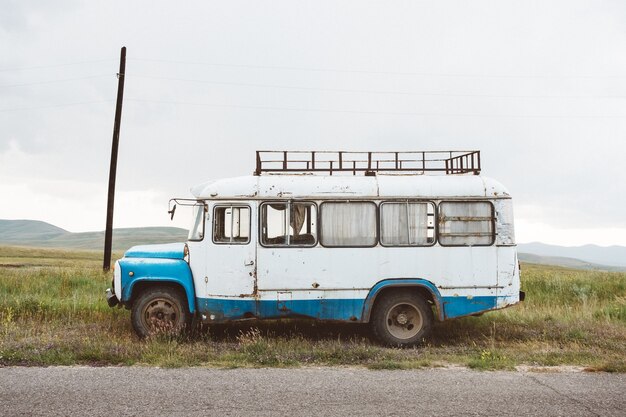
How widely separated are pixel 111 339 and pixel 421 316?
5285 millimetres

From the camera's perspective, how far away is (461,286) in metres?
8.84

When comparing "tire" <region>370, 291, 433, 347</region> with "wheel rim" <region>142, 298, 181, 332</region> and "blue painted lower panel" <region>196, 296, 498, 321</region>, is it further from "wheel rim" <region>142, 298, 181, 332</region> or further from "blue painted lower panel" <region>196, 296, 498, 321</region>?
"wheel rim" <region>142, 298, 181, 332</region>

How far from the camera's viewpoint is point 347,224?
29.0ft

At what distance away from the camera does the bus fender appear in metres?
8.73

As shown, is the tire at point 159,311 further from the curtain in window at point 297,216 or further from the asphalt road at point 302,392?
the curtain in window at point 297,216

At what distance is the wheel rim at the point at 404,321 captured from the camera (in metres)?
8.84

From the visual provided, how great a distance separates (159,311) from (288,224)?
270 cm

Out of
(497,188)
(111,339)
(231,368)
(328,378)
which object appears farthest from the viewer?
(497,188)

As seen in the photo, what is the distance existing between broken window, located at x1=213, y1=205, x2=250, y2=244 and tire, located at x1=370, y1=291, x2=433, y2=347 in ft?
8.65

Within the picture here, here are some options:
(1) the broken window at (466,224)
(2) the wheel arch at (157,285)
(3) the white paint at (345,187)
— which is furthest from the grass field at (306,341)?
(3) the white paint at (345,187)

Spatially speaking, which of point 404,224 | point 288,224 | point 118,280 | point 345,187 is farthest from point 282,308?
point 118,280

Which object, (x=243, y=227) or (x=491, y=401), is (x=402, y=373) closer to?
(x=491, y=401)

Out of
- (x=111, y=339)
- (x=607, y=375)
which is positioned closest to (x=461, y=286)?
(x=607, y=375)

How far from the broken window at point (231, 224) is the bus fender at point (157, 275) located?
80 centimetres
